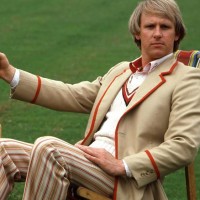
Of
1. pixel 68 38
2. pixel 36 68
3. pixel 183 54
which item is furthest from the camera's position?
pixel 68 38

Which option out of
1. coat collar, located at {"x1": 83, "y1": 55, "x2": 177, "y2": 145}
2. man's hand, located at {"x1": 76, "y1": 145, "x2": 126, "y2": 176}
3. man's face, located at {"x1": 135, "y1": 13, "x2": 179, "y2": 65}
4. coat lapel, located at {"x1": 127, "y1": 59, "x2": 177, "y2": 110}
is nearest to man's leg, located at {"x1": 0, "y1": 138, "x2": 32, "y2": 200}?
man's hand, located at {"x1": 76, "y1": 145, "x2": 126, "y2": 176}

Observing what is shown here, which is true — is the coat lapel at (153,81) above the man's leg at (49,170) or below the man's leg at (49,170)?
above

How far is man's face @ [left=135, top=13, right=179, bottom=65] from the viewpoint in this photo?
462 centimetres

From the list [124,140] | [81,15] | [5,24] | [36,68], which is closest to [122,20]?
[81,15]

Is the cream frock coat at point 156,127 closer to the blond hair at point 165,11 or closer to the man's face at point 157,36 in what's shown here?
the man's face at point 157,36

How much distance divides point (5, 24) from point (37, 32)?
39.0 inches

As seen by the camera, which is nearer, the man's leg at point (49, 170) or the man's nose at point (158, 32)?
the man's leg at point (49, 170)

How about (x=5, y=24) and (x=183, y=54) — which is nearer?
(x=183, y=54)

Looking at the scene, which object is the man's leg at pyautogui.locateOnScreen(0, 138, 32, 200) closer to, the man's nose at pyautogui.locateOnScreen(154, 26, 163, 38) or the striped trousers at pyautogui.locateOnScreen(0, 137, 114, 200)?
the striped trousers at pyautogui.locateOnScreen(0, 137, 114, 200)

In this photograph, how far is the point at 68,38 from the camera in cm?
1486

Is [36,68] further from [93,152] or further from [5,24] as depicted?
[93,152]

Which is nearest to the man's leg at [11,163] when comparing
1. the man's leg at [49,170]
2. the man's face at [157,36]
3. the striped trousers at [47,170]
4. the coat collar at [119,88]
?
the striped trousers at [47,170]

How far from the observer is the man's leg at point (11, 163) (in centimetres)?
428

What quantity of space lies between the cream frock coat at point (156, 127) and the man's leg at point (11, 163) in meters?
0.50
